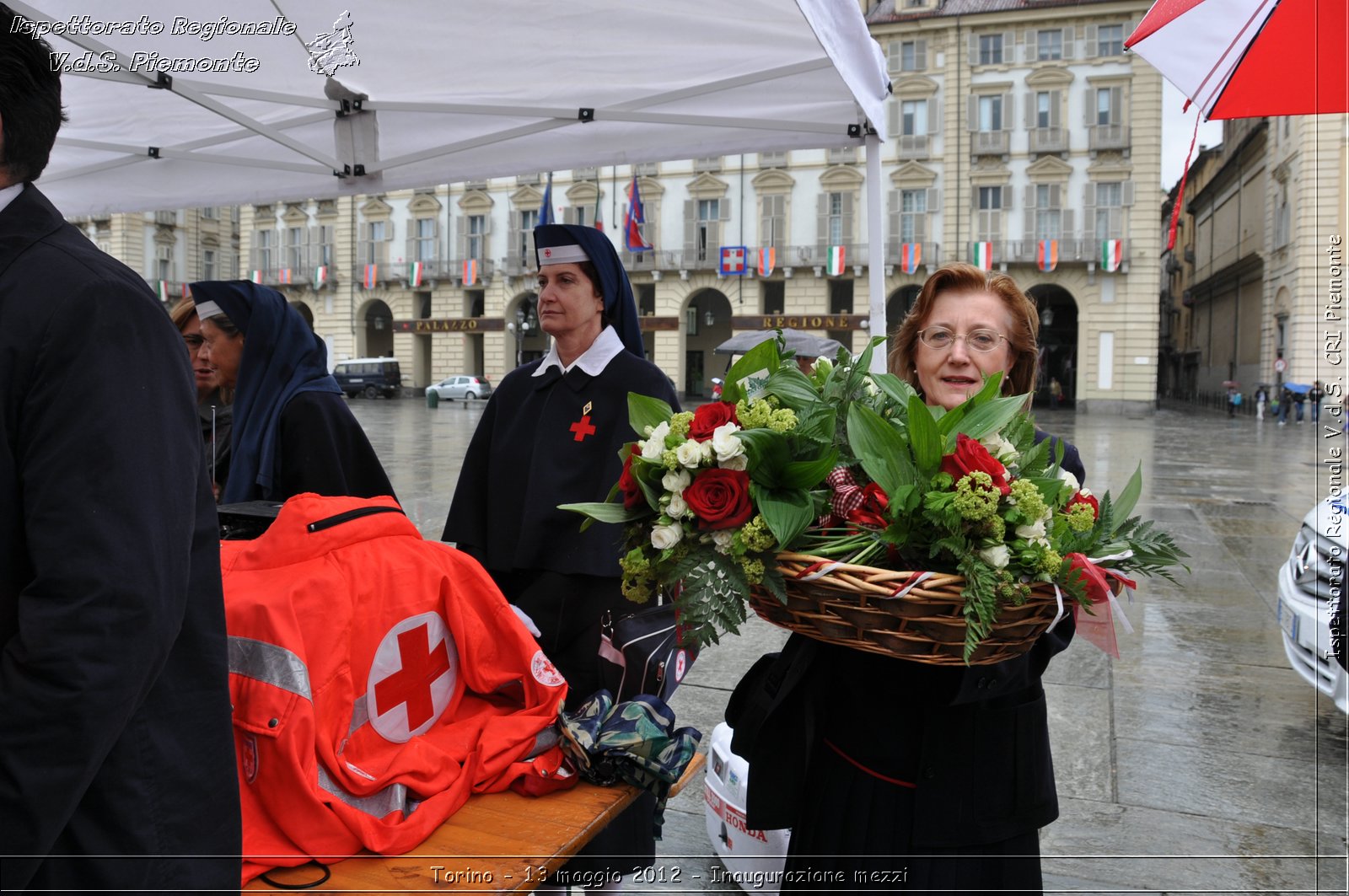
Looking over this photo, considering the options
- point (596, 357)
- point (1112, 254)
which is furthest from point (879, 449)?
point (1112, 254)

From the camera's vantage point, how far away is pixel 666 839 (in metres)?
3.33

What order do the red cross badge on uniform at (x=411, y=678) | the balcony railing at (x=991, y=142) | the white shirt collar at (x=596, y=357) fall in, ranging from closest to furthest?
1. the red cross badge on uniform at (x=411, y=678)
2. the white shirt collar at (x=596, y=357)
3. the balcony railing at (x=991, y=142)

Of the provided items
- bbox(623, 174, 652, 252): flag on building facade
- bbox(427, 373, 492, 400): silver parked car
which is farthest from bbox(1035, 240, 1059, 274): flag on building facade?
bbox(623, 174, 652, 252): flag on building facade

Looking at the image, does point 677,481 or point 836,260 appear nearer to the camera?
point 677,481

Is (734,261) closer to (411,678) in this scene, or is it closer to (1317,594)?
(1317,594)

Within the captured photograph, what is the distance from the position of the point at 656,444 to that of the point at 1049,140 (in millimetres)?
38847

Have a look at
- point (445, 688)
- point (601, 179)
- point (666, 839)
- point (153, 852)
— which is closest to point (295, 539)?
point (445, 688)

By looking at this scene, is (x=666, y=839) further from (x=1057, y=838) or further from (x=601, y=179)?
(x=601, y=179)

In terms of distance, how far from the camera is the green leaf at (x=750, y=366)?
1.60 metres

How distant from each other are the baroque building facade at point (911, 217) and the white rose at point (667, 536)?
110ft

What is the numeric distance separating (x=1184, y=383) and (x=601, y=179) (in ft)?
142

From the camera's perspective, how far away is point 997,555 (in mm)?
1289

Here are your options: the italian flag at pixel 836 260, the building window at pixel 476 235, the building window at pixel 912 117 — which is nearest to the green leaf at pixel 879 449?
the italian flag at pixel 836 260

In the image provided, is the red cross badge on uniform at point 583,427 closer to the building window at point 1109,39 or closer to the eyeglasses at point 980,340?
the eyeglasses at point 980,340
